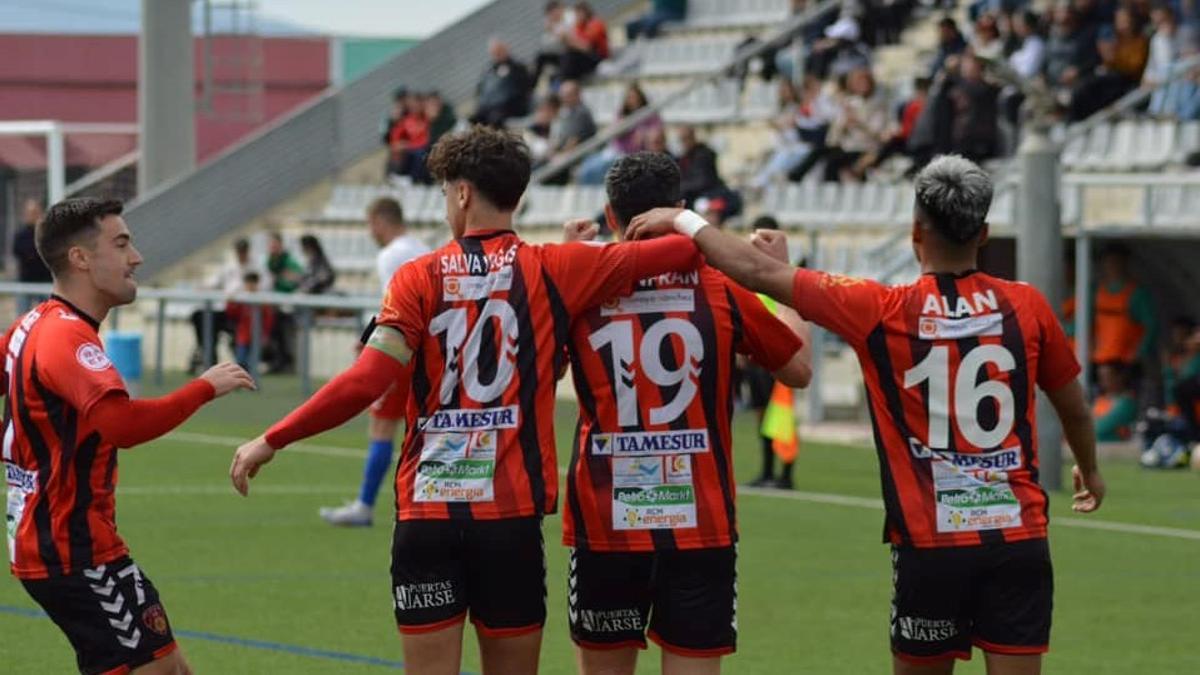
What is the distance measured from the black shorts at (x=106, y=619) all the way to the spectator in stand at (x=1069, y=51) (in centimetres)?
1782

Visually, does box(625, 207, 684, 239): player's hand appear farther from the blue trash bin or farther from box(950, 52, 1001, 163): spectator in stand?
the blue trash bin

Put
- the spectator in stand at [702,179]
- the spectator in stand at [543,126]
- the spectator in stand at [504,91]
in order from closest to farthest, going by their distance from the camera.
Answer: the spectator in stand at [702,179]
the spectator in stand at [543,126]
the spectator in stand at [504,91]

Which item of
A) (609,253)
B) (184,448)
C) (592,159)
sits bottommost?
(184,448)

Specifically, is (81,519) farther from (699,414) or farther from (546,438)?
(699,414)

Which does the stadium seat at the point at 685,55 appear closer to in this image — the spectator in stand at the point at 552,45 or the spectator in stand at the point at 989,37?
the spectator in stand at the point at 552,45

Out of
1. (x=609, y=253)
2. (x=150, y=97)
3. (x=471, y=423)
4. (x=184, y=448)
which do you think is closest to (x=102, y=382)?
(x=471, y=423)

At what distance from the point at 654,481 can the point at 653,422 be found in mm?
173

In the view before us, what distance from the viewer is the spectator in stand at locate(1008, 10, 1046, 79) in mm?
24156

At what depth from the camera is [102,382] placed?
6.81 m

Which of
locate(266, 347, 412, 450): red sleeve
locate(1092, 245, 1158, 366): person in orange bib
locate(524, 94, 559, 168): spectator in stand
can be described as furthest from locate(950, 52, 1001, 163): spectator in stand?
locate(266, 347, 412, 450): red sleeve

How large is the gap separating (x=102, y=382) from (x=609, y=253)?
152 cm

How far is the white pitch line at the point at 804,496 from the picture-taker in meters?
14.4

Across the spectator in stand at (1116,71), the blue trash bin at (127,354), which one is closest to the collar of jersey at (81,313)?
the blue trash bin at (127,354)

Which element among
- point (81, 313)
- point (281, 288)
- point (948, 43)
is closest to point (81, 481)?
point (81, 313)
